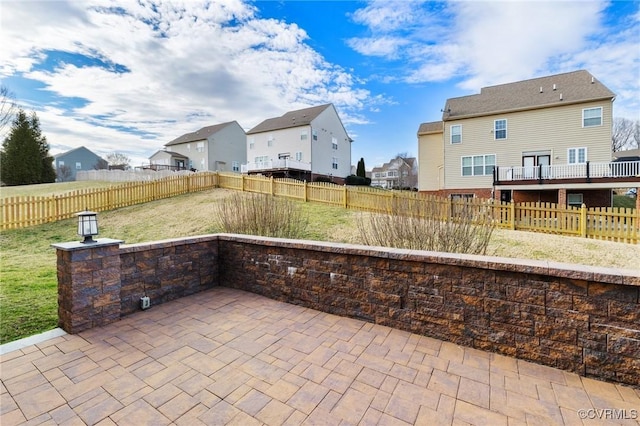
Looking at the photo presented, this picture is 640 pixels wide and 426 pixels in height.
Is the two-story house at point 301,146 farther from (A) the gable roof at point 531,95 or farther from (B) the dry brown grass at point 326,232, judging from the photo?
(B) the dry brown grass at point 326,232

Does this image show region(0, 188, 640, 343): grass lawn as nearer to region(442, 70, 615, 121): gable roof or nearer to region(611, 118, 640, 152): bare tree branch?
region(442, 70, 615, 121): gable roof

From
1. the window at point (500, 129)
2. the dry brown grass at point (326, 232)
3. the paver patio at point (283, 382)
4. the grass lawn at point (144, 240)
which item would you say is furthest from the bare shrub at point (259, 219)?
the window at point (500, 129)

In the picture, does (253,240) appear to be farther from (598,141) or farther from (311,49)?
(598,141)

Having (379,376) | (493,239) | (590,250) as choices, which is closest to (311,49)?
(493,239)

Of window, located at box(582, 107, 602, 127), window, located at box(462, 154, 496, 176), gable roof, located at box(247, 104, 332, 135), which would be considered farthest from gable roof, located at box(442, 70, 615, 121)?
gable roof, located at box(247, 104, 332, 135)

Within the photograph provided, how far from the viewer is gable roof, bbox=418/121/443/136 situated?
74.2 feet

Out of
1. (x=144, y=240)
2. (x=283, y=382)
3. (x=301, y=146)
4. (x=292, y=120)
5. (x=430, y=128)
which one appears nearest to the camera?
(x=283, y=382)

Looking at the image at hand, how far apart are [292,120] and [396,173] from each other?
99.2 feet

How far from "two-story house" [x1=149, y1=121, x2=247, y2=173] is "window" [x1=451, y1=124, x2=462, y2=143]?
25.9 meters

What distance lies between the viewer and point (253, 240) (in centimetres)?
444

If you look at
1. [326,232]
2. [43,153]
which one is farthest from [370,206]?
[43,153]

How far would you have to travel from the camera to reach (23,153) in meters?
30.4

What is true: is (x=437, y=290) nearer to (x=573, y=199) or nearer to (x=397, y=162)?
(x=573, y=199)

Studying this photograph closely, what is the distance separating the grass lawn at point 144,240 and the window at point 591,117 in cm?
1251
